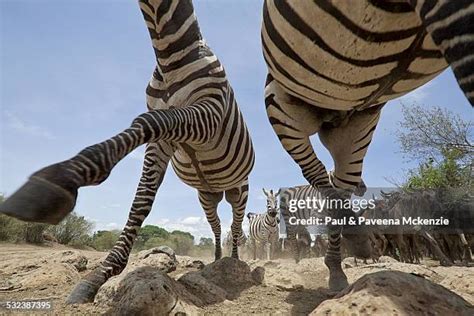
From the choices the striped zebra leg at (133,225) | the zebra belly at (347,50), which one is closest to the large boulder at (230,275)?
the striped zebra leg at (133,225)

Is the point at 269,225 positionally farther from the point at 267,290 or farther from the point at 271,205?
the point at 267,290

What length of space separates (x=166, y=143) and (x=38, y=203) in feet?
6.99

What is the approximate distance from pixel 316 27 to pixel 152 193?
226cm

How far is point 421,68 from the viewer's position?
2.11 metres

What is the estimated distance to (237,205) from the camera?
6805 millimetres

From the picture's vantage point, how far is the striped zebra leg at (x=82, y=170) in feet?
5.04

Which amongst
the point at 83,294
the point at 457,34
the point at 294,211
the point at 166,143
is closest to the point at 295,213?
the point at 294,211

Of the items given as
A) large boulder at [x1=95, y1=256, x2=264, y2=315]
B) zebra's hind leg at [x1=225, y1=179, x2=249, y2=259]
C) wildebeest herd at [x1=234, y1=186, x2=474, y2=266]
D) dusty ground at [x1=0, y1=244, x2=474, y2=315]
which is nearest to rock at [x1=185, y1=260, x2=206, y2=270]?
dusty ground at [x1=0, y1=244, x2=474, y2=315]

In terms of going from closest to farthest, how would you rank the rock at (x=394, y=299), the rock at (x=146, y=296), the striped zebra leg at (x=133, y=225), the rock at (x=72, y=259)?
the rock at (x=394, y=299) < the rock at (x=146, y=296) < the striped zebra leg at (x=133, y=225) < the rock at (x=72, y=259)

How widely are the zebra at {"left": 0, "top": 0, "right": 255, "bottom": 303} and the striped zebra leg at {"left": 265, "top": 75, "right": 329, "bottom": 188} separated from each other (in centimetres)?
57

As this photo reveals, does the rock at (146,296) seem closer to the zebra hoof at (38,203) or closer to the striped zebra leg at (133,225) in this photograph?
the striped zebra leg at (133,225)

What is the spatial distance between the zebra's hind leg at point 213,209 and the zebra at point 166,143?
139 centimetres

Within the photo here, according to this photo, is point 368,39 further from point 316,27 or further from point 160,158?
point 160,158

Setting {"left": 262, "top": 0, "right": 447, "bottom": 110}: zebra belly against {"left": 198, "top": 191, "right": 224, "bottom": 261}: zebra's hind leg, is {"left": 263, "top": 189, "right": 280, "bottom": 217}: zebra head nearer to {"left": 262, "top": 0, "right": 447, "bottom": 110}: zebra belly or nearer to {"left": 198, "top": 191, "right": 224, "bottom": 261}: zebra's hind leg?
{"left": 198, "top": 191, "right": 224, "bottom": 261}: zebra's hind leg
